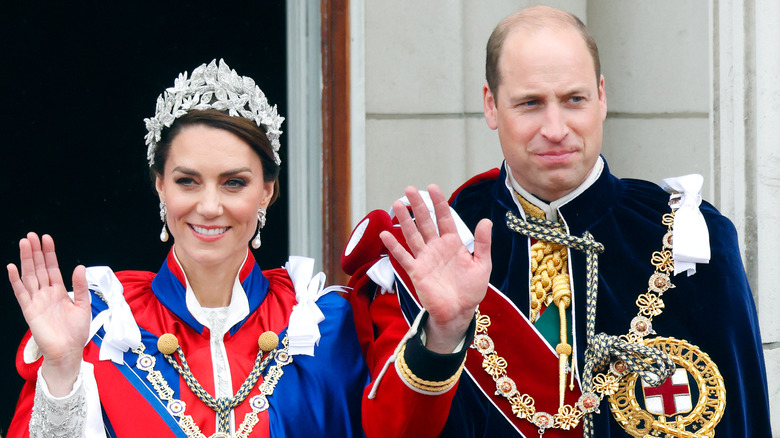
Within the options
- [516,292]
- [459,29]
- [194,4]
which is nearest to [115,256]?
[194,4]

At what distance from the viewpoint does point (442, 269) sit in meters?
2.28

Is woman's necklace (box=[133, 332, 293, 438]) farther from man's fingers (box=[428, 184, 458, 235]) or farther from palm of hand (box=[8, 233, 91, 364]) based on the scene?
man's fingers (box=[428, 184, 458, 235])

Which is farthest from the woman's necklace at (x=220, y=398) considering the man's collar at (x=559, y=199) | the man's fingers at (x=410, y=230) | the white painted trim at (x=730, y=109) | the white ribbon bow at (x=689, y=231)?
the white painted trim at (x=730, y=109)

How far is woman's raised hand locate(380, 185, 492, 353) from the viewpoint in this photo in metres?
2.25

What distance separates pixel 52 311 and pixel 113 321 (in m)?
0.23

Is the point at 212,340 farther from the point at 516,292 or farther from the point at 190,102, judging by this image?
the point at 516,292

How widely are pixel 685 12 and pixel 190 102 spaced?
8.01 ft

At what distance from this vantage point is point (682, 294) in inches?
96.7

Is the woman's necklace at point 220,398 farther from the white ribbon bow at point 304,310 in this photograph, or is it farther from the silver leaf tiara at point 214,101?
the silver leaf tiara at point 214,101

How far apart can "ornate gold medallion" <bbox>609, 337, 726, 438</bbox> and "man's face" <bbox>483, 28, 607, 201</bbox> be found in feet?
1.55

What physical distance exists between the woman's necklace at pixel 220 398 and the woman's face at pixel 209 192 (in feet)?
0.78

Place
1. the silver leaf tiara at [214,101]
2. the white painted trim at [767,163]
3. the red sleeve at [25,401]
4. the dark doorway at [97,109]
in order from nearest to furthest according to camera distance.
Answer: the red sleeve at [25,401] < the silver leaf tiara at [214,101] < the white painted trim at [767,163] < the dark doorway at [97,109]

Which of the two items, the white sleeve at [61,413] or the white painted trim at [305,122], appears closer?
the white sleeve at [61,413]

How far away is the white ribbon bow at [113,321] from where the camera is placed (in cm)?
248
